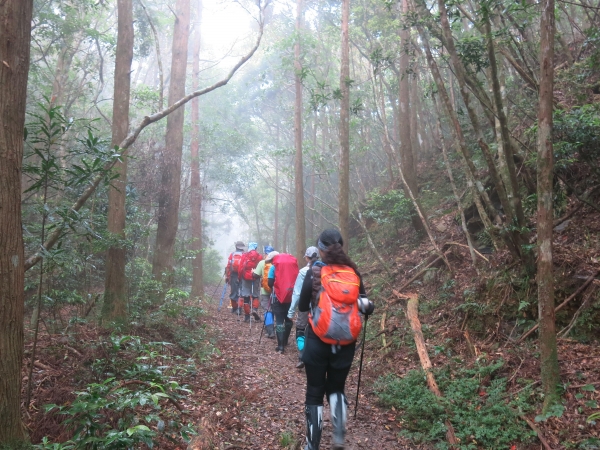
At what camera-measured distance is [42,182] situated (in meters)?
4.09

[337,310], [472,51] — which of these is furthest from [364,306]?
[472,51]

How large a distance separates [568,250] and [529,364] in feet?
6.31

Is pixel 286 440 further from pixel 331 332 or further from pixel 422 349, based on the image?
pixel 422 349

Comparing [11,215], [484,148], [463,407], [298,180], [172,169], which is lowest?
[463,407]

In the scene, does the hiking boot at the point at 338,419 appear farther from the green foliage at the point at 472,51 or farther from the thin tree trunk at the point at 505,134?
the green foliage at the point at 472,51

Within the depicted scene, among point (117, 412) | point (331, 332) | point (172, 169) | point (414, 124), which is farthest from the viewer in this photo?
point (414, 124)

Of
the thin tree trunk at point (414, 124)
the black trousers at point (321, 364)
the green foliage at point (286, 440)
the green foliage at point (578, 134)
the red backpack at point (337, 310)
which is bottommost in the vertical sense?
the green foliage at point (286, 440)

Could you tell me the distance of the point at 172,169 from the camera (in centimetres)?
1138

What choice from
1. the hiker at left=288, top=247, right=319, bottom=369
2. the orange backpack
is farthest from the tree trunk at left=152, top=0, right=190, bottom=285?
the hiker at left=288, top=247, right=319, bottom=369

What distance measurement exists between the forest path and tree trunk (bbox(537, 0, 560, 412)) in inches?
66.8

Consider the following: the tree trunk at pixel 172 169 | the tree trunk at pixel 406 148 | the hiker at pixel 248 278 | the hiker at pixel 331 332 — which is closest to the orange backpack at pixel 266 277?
the hiker at pixel 248 278

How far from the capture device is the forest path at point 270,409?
4641 millimetres

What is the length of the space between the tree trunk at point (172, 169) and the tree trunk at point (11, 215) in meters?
6.11

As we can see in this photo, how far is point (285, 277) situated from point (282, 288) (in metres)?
0.23
